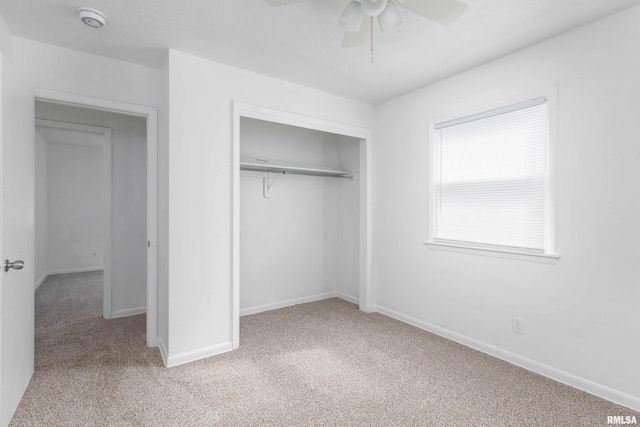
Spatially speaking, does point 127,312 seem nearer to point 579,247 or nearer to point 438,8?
point 438,8

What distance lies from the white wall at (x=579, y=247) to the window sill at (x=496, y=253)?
1.7 inches

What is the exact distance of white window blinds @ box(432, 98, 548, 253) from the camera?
2.52 meters

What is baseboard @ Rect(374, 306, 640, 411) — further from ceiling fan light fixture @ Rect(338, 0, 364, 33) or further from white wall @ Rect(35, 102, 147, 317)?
white wall @ Rect(35, 102, 147, 317)

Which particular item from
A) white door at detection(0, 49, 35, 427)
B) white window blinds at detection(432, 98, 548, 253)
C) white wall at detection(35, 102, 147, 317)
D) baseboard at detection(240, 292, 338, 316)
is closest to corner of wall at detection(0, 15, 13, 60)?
white door at detection(0, 49, 35, 427)

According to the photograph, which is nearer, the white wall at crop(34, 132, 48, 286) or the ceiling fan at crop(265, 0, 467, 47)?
the ceiling fan at crop(265, 0, 467, 47)

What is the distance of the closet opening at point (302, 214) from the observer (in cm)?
387

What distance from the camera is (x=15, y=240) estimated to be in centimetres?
196

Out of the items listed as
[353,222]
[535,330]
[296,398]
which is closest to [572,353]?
[535,330]

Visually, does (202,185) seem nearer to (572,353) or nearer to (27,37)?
(27,37)

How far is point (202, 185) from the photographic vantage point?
9.00ft

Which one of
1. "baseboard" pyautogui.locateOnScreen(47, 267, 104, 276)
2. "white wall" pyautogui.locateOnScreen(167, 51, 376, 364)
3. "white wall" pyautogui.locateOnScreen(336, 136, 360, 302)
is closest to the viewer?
"white wall" pyautogui.locateOnScreen(167, 51, 376, 364)

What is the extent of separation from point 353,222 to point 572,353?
2578 mm

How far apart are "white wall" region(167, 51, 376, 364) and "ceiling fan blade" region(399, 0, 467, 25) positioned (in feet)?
5.57

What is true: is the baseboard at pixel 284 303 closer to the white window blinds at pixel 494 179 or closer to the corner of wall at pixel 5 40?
the white window blinds at pixel 494 179
